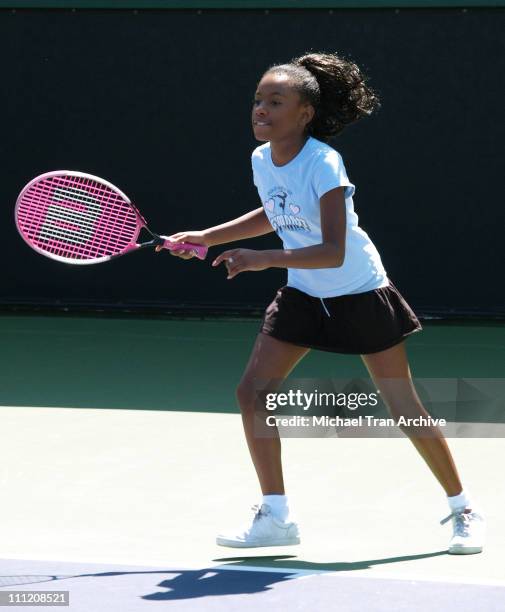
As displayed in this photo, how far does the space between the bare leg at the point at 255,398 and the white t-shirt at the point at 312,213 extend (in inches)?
8.2

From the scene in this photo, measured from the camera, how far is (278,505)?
4539 millimetres

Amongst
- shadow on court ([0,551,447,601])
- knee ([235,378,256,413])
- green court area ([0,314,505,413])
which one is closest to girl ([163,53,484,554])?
knee ([235,378,256,413])

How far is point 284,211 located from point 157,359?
4.03m

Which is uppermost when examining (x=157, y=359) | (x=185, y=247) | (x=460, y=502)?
(x=157, y=359)

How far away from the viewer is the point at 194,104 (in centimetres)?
985

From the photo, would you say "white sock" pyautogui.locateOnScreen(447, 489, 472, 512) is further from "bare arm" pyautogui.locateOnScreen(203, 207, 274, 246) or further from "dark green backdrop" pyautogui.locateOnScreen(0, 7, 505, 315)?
"dark green backdrop" pyautogui.locateOnScreen(0, 7, 505, 315)

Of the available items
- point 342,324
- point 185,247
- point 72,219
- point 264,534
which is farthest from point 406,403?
point 72,219

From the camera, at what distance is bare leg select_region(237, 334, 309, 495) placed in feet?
14.7

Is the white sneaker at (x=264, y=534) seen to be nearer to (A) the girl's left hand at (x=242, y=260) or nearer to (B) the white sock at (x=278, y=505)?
(B) the white sock at (x=278, y=505)

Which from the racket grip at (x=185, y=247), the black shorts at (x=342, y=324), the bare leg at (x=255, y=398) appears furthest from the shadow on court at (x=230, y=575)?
the racket grip at (x=185, y=247)

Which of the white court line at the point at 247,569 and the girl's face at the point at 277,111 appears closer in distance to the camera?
the white court line at the point at 247,569

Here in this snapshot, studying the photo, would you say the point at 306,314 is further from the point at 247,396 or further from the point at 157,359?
the point at 157,359

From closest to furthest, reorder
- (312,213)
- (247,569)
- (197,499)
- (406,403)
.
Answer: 1. (247,569)
2. (312,213)
3. (406,403)
4. (197,499)

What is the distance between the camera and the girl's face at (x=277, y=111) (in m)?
4.52
